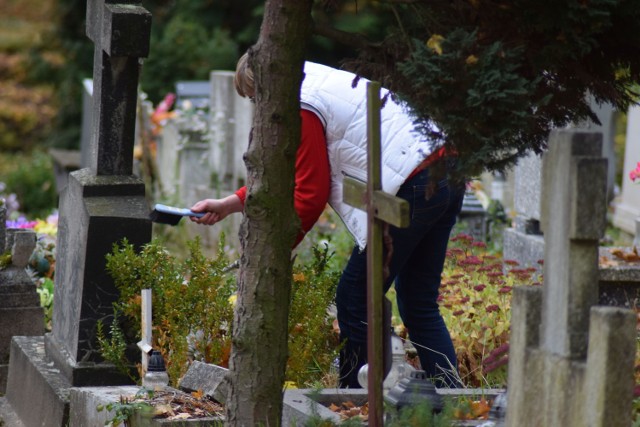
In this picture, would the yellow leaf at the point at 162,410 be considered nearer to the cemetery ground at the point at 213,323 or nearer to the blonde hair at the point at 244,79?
the cemetery ground at the point at 213,323

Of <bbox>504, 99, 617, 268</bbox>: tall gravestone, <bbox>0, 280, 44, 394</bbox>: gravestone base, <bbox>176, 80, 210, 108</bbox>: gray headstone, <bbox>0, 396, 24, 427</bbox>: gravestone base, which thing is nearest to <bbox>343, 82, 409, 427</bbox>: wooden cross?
<bbox>0, 396, 24, 427</bbox>: gravestone base

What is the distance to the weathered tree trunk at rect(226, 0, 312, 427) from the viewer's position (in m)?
3.06

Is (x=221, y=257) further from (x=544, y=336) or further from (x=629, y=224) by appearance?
(x=629, y=224)

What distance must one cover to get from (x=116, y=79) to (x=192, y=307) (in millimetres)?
1012

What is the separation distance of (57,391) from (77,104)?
520 inches

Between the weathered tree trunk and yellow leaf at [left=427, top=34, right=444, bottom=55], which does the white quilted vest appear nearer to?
the weathered tree trunk

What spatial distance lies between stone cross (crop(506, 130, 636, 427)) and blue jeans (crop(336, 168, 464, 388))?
4.28ft

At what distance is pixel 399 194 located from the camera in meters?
3.91

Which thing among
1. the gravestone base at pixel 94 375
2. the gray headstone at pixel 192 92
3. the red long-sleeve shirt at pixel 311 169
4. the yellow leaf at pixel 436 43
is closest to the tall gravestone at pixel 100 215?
the gravestone base at pixel 94 375

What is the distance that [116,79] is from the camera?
4.54m

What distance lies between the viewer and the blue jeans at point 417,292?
3.93 m

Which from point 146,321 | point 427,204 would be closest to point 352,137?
point 427,204

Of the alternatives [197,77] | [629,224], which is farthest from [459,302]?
[197,77]

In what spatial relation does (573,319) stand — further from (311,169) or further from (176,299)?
(176,299)
